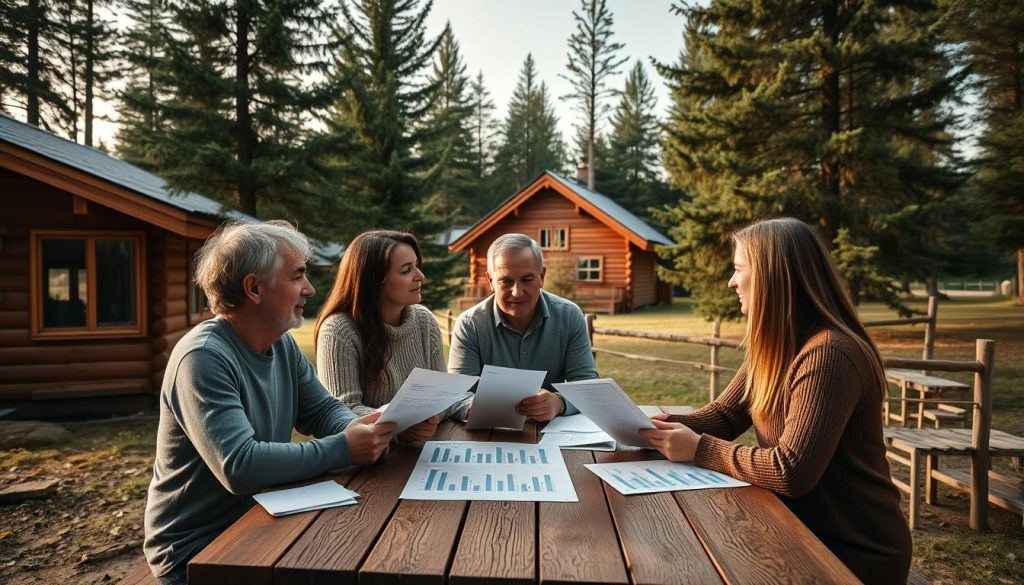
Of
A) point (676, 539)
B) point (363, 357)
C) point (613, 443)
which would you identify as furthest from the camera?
point (363, 357)

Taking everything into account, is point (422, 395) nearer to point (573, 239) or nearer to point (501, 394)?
point (501, 394)

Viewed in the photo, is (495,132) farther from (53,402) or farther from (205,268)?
(205,268)

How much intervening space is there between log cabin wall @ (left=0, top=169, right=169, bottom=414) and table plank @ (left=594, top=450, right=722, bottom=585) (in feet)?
25.9

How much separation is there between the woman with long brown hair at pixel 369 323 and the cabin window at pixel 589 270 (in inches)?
804

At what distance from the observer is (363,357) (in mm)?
3039

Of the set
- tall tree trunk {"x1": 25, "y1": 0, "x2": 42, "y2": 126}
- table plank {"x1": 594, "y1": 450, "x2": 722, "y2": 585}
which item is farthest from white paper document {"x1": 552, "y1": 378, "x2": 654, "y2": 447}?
tall tree trunk {"x1": 25, "y1": 0, "x2": 42, "y2": 126}

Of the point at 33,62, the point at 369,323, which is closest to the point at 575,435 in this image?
the point at 369,323

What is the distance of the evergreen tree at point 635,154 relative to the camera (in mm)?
39906

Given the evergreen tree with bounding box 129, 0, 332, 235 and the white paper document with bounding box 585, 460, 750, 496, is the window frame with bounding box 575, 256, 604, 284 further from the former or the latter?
the white paper document with bounding box 585, 460, 750, 496

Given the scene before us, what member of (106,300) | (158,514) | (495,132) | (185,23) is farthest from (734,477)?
(495,132)

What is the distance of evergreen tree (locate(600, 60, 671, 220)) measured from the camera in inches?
1571

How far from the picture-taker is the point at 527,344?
3568 millimetres

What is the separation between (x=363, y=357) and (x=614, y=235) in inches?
825

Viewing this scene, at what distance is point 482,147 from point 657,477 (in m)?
45.5
